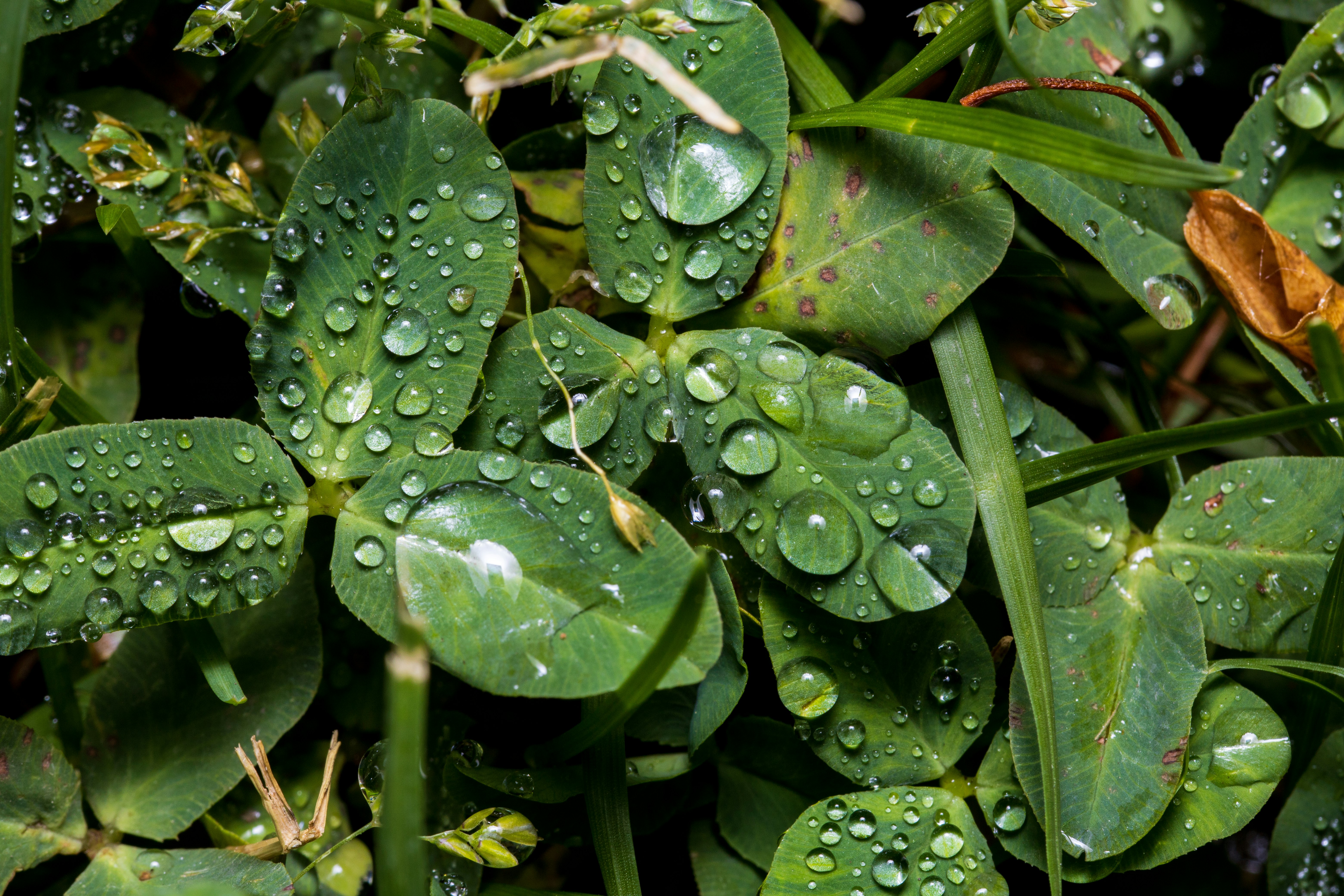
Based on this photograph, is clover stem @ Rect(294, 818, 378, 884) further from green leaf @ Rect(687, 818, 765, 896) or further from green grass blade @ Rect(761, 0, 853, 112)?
green grass blade @ Rect(761, 0, 853, 112)

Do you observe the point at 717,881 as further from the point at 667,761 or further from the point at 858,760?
the point at 858,760

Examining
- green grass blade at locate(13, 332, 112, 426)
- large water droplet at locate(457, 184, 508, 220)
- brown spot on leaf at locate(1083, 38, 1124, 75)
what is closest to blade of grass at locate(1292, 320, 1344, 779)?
brown spot on leaf at locate(1083, 38, 1124, 75)

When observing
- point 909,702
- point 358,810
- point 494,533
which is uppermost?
point 494,533

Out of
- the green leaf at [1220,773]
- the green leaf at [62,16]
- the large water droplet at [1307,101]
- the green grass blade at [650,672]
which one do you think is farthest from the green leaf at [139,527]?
the large water droplet at [1307,101]

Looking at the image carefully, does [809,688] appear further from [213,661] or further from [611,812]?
[213,661]

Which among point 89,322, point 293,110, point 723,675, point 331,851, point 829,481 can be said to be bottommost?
point 331,851

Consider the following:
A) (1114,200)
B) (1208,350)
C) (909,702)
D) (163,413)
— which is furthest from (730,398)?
(1208,350)

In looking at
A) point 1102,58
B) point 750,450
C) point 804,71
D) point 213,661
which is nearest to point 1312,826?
point 750,450
